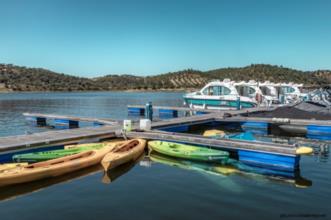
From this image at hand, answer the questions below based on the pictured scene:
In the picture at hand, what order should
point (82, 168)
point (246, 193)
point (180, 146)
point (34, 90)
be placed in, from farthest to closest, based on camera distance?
point (34, 90) → point (180, 146) → point (82, 168) → point (246, 193)

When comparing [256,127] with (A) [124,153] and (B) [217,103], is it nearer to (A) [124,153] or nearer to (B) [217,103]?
(B) [217,103]

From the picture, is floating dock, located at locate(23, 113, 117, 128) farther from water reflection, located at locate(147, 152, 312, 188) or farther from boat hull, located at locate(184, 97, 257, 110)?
boat hull, located at locate(184, 97, 257, 110)

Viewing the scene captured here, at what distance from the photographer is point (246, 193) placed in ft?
28.0

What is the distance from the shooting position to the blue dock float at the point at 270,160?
419 inches

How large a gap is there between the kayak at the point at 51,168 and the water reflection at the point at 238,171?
2431 millimetres

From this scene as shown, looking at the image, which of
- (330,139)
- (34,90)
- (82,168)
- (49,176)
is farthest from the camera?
(34,90)

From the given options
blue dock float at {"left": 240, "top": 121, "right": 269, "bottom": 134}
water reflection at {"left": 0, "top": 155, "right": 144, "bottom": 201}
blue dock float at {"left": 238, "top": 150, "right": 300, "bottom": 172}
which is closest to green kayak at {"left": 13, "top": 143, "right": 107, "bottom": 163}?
water reflection at {"left": 0, "top": 155, "right": 144, "bottom": 201}

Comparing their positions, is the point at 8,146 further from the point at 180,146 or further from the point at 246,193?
the point at 246,193

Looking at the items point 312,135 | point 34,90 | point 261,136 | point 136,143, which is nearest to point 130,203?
point 136,143

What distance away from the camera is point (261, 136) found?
18.9 m

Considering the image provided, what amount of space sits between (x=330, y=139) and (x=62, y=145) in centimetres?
1373

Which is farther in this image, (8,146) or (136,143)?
(136,143)

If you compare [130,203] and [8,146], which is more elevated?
[8,146]

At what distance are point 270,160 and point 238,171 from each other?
1282mm
